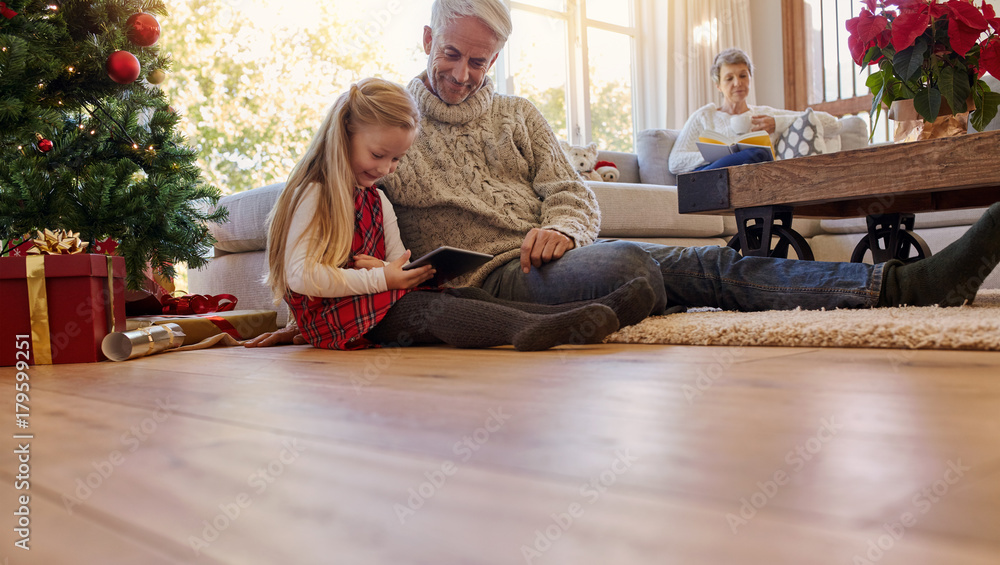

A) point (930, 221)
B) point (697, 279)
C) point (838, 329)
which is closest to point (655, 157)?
point (930, 221)

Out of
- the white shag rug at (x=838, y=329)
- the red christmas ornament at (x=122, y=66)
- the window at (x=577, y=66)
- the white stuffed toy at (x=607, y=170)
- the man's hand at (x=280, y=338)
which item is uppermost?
the window at (x=577, y=66)

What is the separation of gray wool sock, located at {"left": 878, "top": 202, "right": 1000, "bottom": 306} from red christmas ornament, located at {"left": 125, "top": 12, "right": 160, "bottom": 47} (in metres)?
1.65

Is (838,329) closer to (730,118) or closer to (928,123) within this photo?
(928,123)

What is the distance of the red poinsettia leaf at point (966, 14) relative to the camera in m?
1.54

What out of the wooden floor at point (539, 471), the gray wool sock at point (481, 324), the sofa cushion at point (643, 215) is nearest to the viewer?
the wooden floor at point (539, 471)

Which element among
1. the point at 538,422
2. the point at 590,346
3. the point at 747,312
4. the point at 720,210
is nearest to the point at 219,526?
the point at 538,422

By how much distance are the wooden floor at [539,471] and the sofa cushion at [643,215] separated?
1.80 meters

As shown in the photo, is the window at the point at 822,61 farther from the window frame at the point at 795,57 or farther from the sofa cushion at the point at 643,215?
the sofa cushion at the point at 643,215

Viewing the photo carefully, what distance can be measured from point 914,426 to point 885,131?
5.40 m

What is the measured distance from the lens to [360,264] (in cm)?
135

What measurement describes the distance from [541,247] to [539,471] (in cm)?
98

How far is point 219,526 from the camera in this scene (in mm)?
333

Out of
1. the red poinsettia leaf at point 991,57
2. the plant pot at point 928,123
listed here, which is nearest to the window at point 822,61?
the plant pot at point 928,123

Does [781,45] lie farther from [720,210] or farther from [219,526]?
[219,526]
